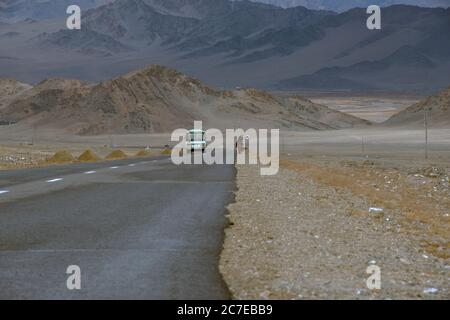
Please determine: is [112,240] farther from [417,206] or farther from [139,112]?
[139,112]

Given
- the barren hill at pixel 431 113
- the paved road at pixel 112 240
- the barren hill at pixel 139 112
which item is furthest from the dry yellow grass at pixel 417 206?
the barren hill at pixel 139 112

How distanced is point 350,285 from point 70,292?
10.0 feet

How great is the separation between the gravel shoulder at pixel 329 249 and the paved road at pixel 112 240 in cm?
43

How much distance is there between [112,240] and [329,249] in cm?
324

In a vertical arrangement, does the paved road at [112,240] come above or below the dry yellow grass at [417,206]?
above

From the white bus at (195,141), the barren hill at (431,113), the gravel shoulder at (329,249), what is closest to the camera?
the gravel shoulder at (329,249)

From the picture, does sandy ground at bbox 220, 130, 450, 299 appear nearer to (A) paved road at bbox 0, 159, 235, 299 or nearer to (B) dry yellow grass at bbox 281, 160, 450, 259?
(B) dry yellow grass at bbox 281, 160, 450, 259

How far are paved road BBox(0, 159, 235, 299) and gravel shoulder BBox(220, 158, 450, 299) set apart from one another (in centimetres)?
43

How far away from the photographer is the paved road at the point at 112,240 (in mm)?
8570

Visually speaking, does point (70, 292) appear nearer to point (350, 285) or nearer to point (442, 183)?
point (350, 285)

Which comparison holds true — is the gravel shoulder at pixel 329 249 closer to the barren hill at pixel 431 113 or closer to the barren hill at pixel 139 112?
the barren hill at pixel 139 112

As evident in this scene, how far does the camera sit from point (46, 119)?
183 metres

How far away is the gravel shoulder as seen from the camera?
874 cm

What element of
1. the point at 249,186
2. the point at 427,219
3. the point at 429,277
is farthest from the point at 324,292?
the point at 249,186
